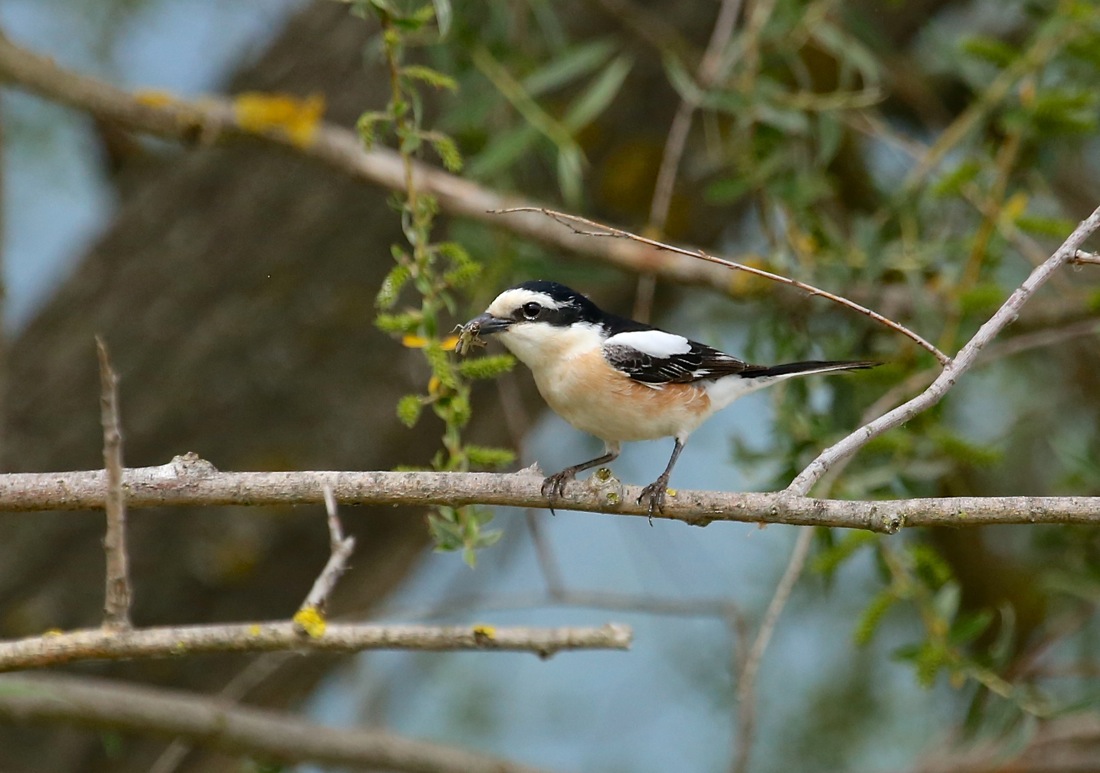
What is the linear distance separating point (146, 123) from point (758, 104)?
7.11 ft

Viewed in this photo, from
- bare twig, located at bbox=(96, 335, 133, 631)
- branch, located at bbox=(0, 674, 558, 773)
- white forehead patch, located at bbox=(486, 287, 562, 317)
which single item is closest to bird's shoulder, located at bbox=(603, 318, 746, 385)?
white forehead patch, located at bbox=(486, 287, 562, 317)

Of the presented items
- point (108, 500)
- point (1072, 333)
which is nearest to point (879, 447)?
point (1072, 333)

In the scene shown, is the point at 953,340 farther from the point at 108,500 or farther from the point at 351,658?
the point at 351,658

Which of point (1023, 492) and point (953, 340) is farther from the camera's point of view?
point (1023, 492)

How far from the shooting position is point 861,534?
3055 millimetres

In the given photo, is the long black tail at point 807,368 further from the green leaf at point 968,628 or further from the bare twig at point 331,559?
the bare twig at point 331,559

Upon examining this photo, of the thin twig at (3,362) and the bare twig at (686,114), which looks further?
the thin twig at (3,362)

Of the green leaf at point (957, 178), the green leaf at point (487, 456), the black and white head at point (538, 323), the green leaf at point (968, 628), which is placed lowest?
the green leaf at point (968, 628)

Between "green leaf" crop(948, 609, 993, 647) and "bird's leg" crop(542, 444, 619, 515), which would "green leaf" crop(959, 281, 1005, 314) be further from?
"bird's leg" crop(542, 444, 619, 515)

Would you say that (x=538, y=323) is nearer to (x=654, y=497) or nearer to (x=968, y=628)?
(x=654, y=497)

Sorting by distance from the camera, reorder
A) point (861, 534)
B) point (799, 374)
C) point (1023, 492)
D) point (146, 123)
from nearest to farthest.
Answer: point (861, 534)
point (799, 374)
point (146, 123)
point (1023, 492)

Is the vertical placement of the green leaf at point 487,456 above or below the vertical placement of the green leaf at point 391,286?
below

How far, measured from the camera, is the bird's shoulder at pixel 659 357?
130 inches

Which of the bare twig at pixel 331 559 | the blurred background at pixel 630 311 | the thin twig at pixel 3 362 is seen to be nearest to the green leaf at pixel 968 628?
the blurred background at pixel 630 311
